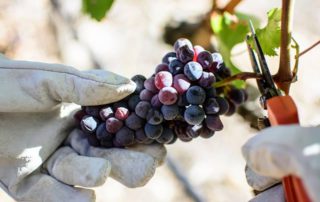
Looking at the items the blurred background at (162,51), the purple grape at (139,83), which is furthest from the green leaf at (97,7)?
the blurred background at (162,51)

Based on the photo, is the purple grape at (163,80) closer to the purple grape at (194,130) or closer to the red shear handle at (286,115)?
the purple grape at (194,130)

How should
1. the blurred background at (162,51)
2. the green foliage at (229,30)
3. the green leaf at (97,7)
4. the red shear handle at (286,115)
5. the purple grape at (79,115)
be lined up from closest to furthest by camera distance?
the red shear handle at (286,115) → the purple grape at (79,115) → the green leaf at (97,7) → the green foliage at (229,30) → the blurred background at (162,51)

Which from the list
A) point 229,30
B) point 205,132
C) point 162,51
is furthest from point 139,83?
point 162,51

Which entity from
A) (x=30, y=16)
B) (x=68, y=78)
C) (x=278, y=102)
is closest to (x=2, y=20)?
(x=30, y=16)

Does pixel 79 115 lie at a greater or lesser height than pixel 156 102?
lesser

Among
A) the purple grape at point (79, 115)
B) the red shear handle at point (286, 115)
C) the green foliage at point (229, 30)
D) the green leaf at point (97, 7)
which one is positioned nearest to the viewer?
the red shear handle at point (286, 115)

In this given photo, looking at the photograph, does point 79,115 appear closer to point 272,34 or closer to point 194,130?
point 194,130

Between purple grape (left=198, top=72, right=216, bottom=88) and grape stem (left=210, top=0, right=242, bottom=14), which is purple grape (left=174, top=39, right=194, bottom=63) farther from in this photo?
grape stem (left=210, top=0, right=242, bottom=14)

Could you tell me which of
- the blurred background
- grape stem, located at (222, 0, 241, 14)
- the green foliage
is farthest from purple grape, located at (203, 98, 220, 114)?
the blurred background
